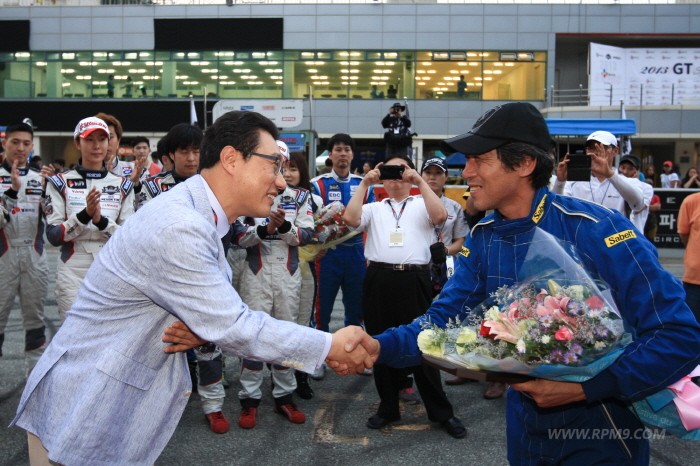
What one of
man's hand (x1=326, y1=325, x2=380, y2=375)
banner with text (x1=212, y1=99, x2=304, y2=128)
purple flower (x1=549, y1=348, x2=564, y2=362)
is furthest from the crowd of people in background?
banner with text (x1=212, y1=99, x2=304, y2=128)

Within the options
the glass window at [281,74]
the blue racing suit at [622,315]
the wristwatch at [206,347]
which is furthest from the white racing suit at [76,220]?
the glass window at [281,74]

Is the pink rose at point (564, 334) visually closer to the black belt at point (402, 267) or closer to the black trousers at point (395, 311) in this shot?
the black trousers at point (395, 311)

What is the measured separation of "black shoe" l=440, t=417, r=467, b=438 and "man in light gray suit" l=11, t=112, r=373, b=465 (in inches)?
126

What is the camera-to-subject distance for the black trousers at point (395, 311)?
5.77 metres

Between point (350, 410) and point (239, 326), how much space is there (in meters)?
3.93

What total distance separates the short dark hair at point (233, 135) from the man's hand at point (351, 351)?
0.84 m

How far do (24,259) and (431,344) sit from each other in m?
5.07

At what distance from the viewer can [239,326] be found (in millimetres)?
2508

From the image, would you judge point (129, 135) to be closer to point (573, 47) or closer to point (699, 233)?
point (573, 47)

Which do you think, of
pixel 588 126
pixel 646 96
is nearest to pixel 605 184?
pixel 588 126

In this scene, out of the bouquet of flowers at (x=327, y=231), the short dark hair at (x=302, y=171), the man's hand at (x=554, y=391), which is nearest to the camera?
the man's hand at (x=554, y=391)

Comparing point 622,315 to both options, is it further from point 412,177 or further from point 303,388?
point 303,388

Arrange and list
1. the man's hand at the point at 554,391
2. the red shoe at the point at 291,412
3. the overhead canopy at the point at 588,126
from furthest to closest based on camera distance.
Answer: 1. the overhead canopy at the point at 588,126
2. the red shoe at the point at 291,412
3. the man's hand at the point at 554,391

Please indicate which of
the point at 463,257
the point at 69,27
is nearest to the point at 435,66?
the point at 69,27
